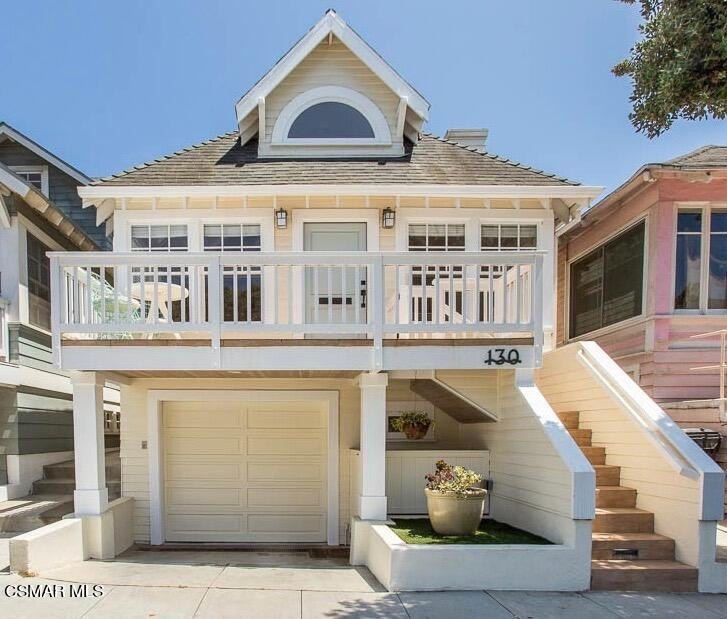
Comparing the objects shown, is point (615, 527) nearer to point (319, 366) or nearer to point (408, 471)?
point (408, 471)

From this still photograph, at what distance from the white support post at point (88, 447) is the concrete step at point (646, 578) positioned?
4.96m

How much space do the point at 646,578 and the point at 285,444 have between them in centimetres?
449

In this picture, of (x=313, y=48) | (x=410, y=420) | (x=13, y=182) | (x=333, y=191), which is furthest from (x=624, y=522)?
(x=13, y=182)

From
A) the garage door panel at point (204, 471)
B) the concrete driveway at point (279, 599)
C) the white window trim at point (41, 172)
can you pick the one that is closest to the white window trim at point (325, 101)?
the garage door panel at point (204, 471)

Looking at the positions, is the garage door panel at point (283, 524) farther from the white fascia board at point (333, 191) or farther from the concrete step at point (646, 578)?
the white fascia board at point (333, 191)

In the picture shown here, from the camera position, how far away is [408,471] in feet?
19.5

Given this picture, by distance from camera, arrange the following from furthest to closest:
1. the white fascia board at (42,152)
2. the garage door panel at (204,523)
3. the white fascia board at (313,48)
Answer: the white fascia board at (42,152)
the white fascia board at (313,48)
the garage door panel at (204,523)

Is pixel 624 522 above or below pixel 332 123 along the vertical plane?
below

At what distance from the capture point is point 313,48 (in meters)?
7.36

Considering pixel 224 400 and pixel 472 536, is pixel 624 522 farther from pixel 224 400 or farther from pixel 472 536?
pixel 224 400

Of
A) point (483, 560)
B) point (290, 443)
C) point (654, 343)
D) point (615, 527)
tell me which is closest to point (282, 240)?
point (290, 443)

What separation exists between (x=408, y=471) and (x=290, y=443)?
1.88 meters

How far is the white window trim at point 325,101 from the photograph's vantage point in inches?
296

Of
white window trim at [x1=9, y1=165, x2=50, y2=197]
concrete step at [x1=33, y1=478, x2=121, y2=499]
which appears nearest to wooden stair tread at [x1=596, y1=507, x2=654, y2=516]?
concrete step at [x1=33, y1=478, x2=121, y2=499]
